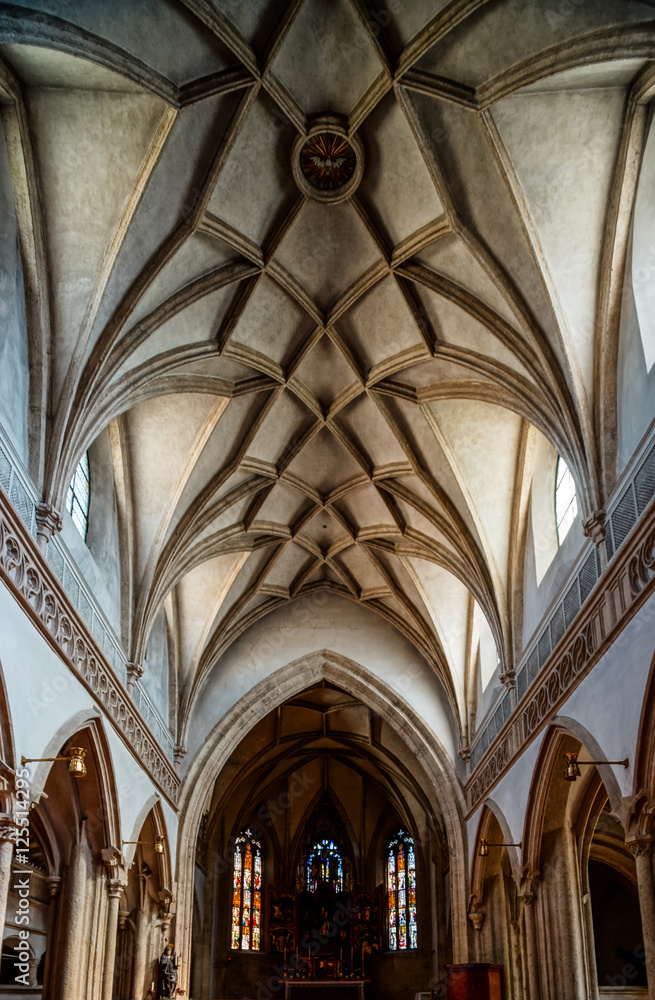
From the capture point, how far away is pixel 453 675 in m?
21.8

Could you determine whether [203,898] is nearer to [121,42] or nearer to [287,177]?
[287,177]

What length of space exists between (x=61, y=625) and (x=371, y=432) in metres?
7.53

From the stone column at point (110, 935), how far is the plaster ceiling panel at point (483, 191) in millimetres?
10631

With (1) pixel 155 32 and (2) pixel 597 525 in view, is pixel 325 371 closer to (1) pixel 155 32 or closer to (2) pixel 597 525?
(2) pixel 597 525

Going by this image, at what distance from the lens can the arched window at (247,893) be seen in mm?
30281

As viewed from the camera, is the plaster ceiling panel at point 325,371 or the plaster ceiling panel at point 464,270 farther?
the plaster ceiling panel at point 325,371

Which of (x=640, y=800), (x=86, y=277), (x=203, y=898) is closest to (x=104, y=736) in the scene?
(x=86, y=277)

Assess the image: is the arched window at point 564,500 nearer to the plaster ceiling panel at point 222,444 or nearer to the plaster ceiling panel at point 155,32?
the plaster ceiling panel at point 222,444

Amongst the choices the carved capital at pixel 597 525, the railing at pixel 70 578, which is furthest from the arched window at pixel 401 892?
the carved capital at pixel 597 525

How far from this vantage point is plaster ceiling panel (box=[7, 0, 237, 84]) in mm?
10078

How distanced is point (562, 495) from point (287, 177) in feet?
21.7

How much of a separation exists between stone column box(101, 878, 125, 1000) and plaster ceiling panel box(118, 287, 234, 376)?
8120 mm

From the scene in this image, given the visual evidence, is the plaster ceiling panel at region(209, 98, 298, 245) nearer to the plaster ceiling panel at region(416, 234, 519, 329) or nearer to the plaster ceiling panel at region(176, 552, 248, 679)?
the plaster ceiling panel at region(416, 234, 519, 329)

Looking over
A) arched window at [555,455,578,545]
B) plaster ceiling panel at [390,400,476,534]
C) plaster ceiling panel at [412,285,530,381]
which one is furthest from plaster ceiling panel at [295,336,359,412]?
arched window at [555,455,578,545]
